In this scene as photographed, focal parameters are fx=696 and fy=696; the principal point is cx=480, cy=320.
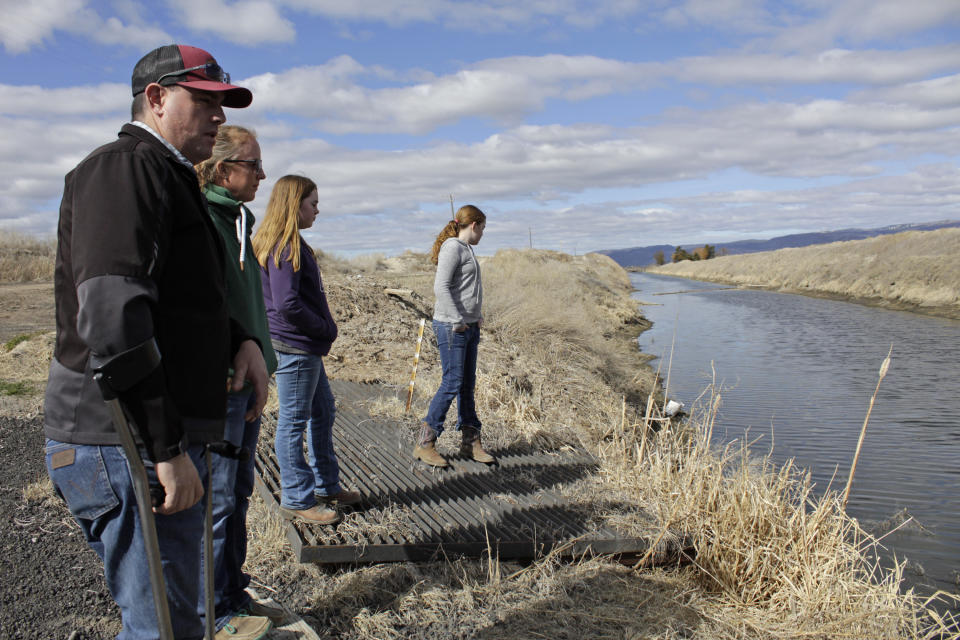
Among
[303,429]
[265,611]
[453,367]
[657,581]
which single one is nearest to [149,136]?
[265,611]

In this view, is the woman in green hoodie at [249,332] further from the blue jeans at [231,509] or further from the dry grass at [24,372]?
the dry grass at [24,372]

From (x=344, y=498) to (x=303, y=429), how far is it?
2.27ft

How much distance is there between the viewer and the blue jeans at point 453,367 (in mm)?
5031

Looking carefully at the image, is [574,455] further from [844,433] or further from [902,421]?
[902,421]

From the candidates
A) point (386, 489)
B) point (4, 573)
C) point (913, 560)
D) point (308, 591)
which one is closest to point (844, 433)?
point (913, 560)

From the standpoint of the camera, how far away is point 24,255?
1656 centimetres

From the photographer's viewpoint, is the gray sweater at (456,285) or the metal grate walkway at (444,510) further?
the gray sweater at (456,285)

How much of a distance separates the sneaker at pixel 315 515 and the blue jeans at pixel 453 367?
4.22 ft

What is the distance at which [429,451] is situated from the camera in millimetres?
5156

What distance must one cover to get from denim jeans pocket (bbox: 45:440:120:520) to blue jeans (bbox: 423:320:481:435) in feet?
11.0

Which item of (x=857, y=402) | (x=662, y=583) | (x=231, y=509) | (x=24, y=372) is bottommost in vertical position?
(x=857, y=402)

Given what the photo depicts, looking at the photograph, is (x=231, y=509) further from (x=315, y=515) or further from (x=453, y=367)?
(x=453, y=367)

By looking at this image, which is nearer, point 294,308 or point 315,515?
point 294,308

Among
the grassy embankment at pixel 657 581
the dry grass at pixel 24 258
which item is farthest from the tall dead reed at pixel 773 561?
the dry grass at pixel 24 258
